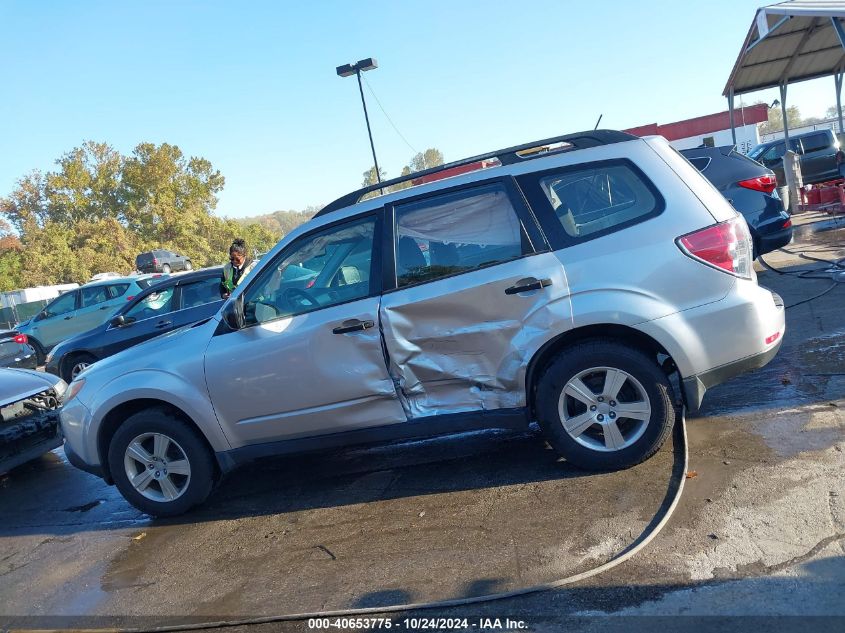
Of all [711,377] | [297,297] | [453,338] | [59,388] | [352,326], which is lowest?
[711,377]

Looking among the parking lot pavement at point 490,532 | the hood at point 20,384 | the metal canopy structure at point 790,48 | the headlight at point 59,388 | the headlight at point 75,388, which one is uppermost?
the metal canopy structure at point 790,48

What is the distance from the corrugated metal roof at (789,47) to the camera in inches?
428

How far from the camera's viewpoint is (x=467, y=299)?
13.5ft

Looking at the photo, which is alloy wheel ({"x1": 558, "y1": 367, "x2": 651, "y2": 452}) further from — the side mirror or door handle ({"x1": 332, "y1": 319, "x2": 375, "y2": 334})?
the side mirror

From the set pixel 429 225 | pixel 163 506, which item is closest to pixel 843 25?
pixel 429 225

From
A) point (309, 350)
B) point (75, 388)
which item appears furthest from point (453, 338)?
point (75, 388)

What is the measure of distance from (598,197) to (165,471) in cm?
350

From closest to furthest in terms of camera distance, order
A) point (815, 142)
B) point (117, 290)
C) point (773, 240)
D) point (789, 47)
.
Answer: point (773, 240) → point (789, 47) → point (117, 290) → point (815, 142)

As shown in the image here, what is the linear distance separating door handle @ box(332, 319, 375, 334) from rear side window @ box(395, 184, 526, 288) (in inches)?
13.0

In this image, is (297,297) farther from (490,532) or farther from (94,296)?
(94,296)

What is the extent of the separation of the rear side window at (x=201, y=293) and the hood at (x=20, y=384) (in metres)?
2.68

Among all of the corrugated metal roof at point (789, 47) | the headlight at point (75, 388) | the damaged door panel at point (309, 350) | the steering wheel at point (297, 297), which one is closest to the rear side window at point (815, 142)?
the corrugated metal roof at point (789, 47)

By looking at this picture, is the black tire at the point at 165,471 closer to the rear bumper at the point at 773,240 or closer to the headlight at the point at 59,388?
the headlight at the point at 59,388

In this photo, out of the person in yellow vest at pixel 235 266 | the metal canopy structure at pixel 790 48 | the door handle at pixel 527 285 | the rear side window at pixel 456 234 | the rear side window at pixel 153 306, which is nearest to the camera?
the door handle at pixel 527 285
